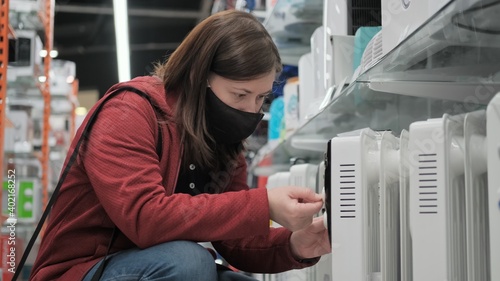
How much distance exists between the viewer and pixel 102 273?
157 cm

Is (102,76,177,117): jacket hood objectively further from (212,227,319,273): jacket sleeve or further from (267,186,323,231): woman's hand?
(212,227,319,273): jacket sleeve

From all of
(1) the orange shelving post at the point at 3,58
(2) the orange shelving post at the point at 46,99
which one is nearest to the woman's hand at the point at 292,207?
(1) the orange shelving post at the point at 3,58

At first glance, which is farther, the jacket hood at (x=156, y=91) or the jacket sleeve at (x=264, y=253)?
the jacket sleeve at (x=264, y=253)

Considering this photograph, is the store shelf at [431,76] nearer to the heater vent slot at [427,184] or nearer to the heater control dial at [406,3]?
the heater control dial at [406,3]

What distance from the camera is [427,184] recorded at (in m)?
1.31

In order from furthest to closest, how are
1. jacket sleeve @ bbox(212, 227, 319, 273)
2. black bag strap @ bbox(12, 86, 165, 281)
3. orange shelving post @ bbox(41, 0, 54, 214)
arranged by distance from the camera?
orange shelving post @ bbox(41, 0, 54, 214), jacket sleeve @ bbox(212, 227, 319, 273), black bag strap @ bbox(12, 86, 165, 281)

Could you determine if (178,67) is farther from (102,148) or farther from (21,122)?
(21,122)

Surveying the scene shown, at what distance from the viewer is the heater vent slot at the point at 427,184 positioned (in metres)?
1.30

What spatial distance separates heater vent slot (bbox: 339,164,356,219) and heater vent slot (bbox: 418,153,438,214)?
23 cm

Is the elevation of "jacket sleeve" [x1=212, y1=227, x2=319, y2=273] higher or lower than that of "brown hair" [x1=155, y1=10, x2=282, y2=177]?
lower

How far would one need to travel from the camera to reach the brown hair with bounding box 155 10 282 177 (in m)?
1.71

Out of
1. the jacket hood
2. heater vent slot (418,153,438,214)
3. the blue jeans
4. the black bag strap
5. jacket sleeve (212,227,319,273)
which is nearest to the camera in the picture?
heater vent slot (418,153,438,214)

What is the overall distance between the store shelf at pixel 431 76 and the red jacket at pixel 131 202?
429 mm

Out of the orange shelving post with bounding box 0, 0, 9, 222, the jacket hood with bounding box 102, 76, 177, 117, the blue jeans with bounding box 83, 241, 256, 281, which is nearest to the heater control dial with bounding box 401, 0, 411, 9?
the jacket hood with bounding box 102, 76, 177, 117
